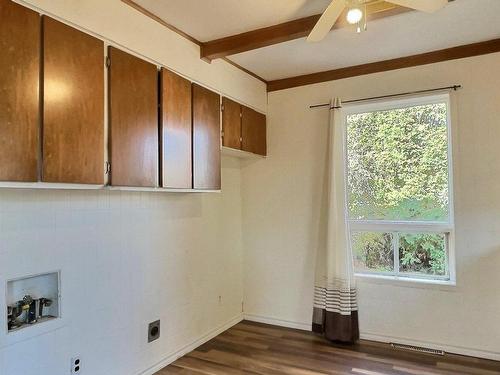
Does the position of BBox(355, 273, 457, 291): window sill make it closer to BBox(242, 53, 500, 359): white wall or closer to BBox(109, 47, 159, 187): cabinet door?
BBox(242, 53, 500, 359): white wall

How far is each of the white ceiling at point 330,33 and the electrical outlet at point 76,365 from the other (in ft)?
7.54

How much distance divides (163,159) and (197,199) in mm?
910

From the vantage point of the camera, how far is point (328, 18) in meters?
2.01

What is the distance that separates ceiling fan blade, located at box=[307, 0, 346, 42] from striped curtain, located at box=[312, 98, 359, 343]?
1.36m

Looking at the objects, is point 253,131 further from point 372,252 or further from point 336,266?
point 372,252

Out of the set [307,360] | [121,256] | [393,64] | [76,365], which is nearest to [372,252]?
[307,360]

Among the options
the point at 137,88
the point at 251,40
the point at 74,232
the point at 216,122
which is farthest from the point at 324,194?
the point at 74,232

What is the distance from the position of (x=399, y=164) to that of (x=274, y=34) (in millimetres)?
1666

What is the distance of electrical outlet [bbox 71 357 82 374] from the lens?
2.19 m

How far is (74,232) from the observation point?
7.28 ft

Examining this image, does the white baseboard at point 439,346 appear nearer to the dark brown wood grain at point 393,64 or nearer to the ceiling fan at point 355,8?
the dark brown wood grain at point 393,64

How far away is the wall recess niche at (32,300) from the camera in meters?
1.95

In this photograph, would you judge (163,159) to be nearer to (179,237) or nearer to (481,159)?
(179,237)

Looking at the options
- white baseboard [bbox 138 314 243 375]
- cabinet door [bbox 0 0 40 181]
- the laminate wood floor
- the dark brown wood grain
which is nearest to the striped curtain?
the laminate wood floor
